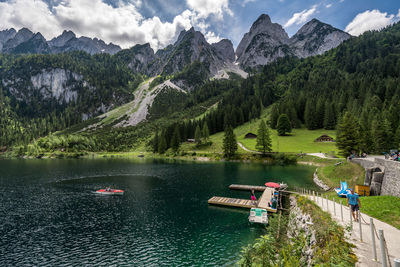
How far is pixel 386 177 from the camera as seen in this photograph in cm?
2908

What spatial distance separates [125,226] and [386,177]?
132 ft

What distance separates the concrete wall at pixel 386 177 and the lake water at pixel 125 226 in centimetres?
1832

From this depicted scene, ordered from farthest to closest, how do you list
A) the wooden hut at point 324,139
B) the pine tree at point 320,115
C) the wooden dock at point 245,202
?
the pine tree at point 320,115 < the wooden hut at point 324,139 < the wooden dock at point 245,202

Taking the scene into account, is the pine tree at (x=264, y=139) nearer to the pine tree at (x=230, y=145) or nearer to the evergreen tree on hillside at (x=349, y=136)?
the pine tree at (x=230, y=145)

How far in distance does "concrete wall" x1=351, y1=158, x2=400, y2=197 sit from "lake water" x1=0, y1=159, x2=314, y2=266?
1832cm

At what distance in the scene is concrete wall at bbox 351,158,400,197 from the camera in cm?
2617

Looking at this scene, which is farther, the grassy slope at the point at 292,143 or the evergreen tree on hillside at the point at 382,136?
the grassy slope at the point at 292,143

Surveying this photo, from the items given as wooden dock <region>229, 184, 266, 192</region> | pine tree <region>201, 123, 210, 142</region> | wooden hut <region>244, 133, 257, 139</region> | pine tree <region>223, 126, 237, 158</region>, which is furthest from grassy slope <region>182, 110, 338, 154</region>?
wooden dock <region>229, 184, 266, 192</region>

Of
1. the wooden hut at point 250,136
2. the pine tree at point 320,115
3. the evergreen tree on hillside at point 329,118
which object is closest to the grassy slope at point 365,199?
the wooden hut at point 250,136

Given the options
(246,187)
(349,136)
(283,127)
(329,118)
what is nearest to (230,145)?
(283,127)

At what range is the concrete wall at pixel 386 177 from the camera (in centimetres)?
2617

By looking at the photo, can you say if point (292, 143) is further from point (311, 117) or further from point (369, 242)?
point (369, 242)

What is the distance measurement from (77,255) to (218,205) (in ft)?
85.8

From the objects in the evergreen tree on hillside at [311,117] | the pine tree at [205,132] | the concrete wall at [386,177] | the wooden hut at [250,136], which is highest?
the evergreen tree on hillside at [311,117]
